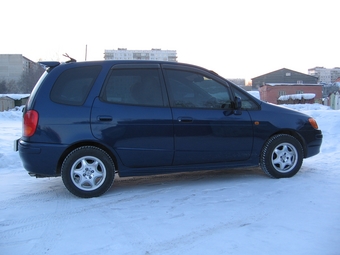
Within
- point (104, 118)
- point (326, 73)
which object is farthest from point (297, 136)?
point (326, 73)

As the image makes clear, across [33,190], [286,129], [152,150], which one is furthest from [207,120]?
[33,190]

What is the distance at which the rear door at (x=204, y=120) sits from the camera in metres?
4.44

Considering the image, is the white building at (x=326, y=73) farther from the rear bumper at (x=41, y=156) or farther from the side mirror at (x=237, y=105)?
the rear bumper at (x=41, y=156)

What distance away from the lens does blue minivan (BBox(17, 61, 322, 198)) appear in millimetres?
4074

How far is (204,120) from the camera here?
448 cm

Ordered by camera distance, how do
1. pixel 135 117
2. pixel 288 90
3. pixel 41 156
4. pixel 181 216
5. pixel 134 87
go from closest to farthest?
pixel 181 216 → pixel 41 156 → pixel 135 117 → pixel 134 87 → pixel 288 90

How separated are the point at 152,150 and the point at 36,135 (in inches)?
59.2

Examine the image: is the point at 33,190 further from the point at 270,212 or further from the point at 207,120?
the point at 270,212

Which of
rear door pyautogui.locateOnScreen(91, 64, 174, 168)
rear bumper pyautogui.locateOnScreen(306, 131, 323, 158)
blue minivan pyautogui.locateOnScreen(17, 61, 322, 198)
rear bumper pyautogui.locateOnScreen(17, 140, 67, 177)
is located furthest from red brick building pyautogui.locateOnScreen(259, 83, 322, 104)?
rear bumper pyautogui.locateOnScreen(17, 140, 67, 177)

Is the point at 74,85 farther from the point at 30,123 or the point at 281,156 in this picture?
the point at 281,156

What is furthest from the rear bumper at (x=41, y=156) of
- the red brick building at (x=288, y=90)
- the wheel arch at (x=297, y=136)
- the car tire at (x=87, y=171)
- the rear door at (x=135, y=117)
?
the red brick building at (x=288, y=90)

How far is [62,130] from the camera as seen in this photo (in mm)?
4043

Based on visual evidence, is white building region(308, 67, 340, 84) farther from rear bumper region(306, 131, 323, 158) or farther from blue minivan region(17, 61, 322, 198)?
blue minivan region(17, 61, 322, 198)

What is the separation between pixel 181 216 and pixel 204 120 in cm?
151
